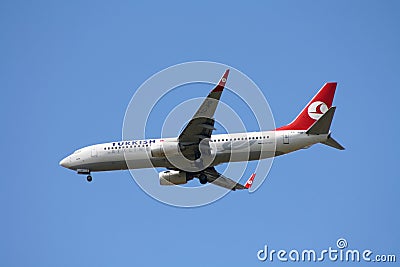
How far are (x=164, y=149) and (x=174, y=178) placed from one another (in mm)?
6326

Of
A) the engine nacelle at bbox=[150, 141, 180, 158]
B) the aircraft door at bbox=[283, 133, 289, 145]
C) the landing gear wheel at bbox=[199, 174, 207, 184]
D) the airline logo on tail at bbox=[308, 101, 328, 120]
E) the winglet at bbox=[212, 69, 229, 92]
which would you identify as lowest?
the engine nacelle at bbox=[150, 141, 180, 158]

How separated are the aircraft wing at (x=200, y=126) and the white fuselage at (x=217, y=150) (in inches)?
43.2

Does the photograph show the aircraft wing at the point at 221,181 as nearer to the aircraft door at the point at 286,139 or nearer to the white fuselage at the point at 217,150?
the white fuselage at the point at 217,150

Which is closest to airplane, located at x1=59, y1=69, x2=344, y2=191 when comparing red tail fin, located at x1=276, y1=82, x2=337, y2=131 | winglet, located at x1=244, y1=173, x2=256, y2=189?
red tail fin, located at x1=276, y1=82, x2=337, y2=131

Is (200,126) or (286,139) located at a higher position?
(286,139)

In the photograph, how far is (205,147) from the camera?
5084 cm

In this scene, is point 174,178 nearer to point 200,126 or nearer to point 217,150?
point 217,150

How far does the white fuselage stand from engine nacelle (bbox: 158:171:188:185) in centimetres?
226

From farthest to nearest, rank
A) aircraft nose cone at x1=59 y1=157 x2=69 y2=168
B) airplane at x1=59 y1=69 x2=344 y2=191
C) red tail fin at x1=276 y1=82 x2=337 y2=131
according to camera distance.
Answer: aircraft nose cone at x1=59 y1=157 x2=69 y2=168, red tail fin at x1=276 y1=82 x2=337 y2=131, airplane at x1=59 y1=69 x2=344 y2=191

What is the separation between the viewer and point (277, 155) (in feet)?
167

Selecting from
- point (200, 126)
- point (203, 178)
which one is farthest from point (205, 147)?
point (203, 178)

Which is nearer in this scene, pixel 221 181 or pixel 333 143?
pixel 333 143

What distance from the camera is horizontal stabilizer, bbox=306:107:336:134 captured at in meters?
47.6

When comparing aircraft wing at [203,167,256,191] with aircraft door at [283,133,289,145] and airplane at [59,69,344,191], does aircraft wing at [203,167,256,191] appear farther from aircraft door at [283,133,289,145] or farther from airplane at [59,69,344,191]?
aircraft door at [283,133,289,145]
